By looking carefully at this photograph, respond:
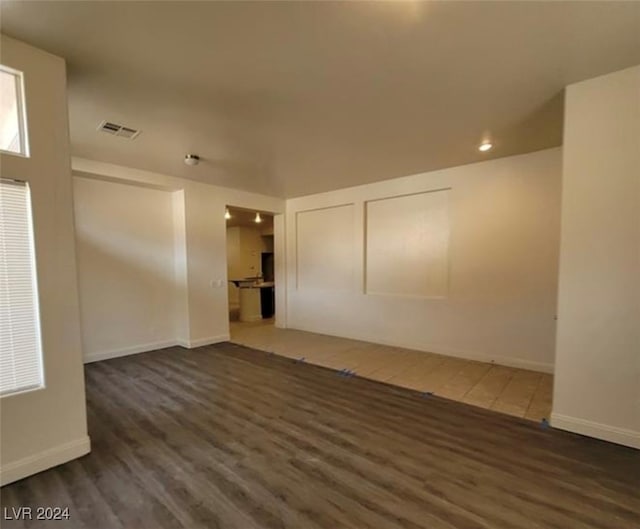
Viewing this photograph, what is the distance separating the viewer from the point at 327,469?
2.15 metres

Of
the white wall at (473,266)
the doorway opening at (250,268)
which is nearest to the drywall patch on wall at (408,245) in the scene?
the white wall at (473,266)

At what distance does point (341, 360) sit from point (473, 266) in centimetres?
240

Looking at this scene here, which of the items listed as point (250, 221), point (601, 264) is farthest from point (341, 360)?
point (250, 221)

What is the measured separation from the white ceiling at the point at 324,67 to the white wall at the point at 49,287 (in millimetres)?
250

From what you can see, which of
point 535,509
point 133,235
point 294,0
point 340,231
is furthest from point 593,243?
point 133,235

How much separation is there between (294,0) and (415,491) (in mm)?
2957

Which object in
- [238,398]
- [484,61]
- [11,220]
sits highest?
[484,61]

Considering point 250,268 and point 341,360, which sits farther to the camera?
point 250,268

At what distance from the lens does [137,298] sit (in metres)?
5.06

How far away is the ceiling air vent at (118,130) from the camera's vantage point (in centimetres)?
318

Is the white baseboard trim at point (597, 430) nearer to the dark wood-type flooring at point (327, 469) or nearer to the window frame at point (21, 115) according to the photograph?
the dark wood-type flooring at point (327, 469)

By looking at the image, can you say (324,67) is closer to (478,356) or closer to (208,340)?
(478,356)

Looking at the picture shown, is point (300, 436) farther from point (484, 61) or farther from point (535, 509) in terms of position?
point (484, 61)

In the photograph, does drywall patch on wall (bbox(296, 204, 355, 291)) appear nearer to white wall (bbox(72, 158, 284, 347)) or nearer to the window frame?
white wall (bbox(72, 158, 284, 347))
